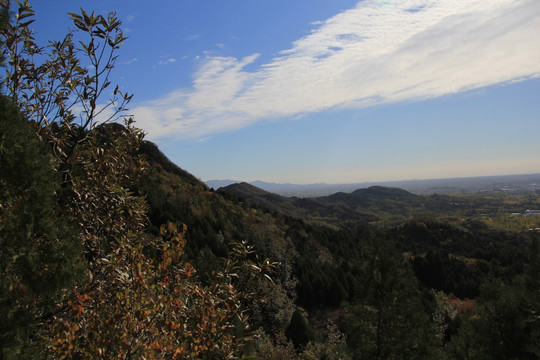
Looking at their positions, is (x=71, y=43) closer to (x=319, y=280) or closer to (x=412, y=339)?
(x=412, y=339)

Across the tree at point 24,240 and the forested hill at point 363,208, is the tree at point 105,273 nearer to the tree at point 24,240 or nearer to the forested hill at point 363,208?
the tree at point 24,240

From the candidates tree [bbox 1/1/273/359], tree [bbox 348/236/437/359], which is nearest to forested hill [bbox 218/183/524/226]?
tree [bbox 348/236/437/359]

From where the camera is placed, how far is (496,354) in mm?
14945

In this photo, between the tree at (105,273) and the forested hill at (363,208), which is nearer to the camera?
the tree at (105,273)

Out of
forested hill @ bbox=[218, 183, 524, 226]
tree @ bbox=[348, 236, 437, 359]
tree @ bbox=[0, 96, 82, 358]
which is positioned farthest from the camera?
forested hill @ bbox=[218, 183, 524, 226]

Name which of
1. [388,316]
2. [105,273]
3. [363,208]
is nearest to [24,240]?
[105,273]

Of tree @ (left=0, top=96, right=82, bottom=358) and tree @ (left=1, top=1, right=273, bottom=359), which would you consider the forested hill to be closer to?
tree @ (left=1, top=1, right=273, bottom=359)

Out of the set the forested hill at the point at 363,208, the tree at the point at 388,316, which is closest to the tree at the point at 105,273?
the tree at the point at 388,316

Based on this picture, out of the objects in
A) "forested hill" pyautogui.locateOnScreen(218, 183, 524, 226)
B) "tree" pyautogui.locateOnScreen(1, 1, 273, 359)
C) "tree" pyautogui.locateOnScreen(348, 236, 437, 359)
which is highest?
"tree" pyautogui.locateOnScreen(1, 1, 273, 359)

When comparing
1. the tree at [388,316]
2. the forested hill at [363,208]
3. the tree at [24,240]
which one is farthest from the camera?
the forested hill at [363,208]

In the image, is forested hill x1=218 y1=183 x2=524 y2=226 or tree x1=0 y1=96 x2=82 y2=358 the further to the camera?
forested hill x1=218 y1=183 x2=524 y2=226

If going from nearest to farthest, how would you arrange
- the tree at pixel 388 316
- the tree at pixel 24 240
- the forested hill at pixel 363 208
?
the tree at pixel 24 240 → the tree at pixel 388 316 → the forested hill at pixel 363 208

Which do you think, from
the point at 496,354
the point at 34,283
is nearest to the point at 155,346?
the point at 34,283

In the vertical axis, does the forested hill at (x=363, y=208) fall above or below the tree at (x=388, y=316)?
below
